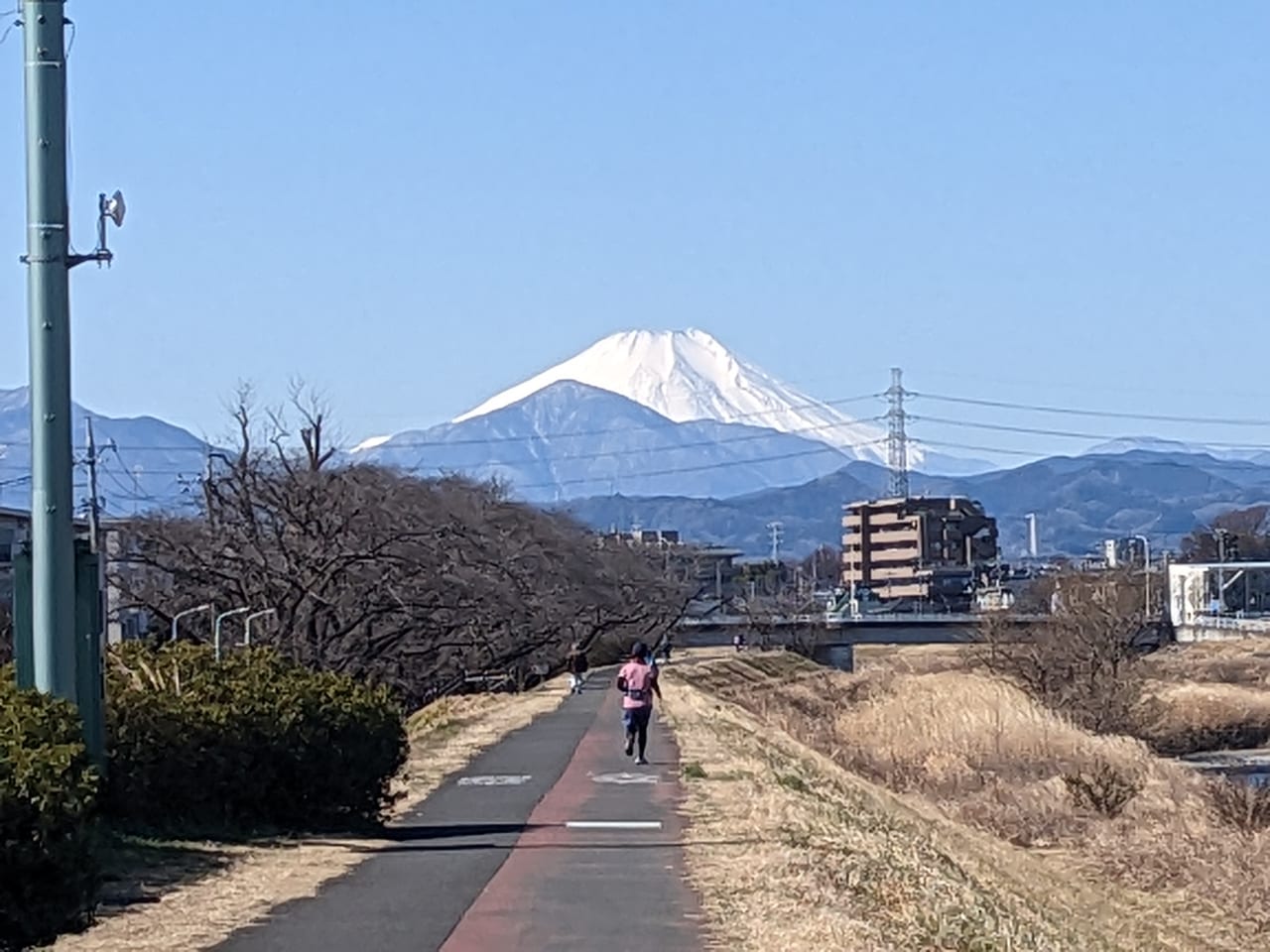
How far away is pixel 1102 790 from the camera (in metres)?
31.1

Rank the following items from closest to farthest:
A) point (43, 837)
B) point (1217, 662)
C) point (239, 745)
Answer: point (43, 837), point (239, 745), point (1217, 662)

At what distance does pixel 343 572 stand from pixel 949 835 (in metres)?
18.2

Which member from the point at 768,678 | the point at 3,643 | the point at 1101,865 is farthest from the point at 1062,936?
the point at 768,678

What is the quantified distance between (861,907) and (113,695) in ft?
20.0

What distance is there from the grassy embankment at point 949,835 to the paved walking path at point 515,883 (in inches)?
15.8

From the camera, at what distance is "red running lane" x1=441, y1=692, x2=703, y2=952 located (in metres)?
10.7

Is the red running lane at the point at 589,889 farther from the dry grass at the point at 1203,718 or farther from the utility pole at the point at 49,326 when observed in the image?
the dry grass at the point at 1203,718

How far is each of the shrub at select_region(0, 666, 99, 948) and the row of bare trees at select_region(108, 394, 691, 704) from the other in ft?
86.8

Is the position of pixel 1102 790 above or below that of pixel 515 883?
below

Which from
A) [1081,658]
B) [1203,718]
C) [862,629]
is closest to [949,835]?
[1081,658]

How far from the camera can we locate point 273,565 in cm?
3997

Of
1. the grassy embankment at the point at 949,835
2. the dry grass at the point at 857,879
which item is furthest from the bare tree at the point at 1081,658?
the dry grass at the point at 857,879

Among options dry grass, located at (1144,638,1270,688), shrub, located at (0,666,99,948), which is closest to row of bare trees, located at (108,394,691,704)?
dry grass, located at (1144,638,1270,688)

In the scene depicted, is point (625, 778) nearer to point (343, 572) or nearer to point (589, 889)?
point (589, 889)
